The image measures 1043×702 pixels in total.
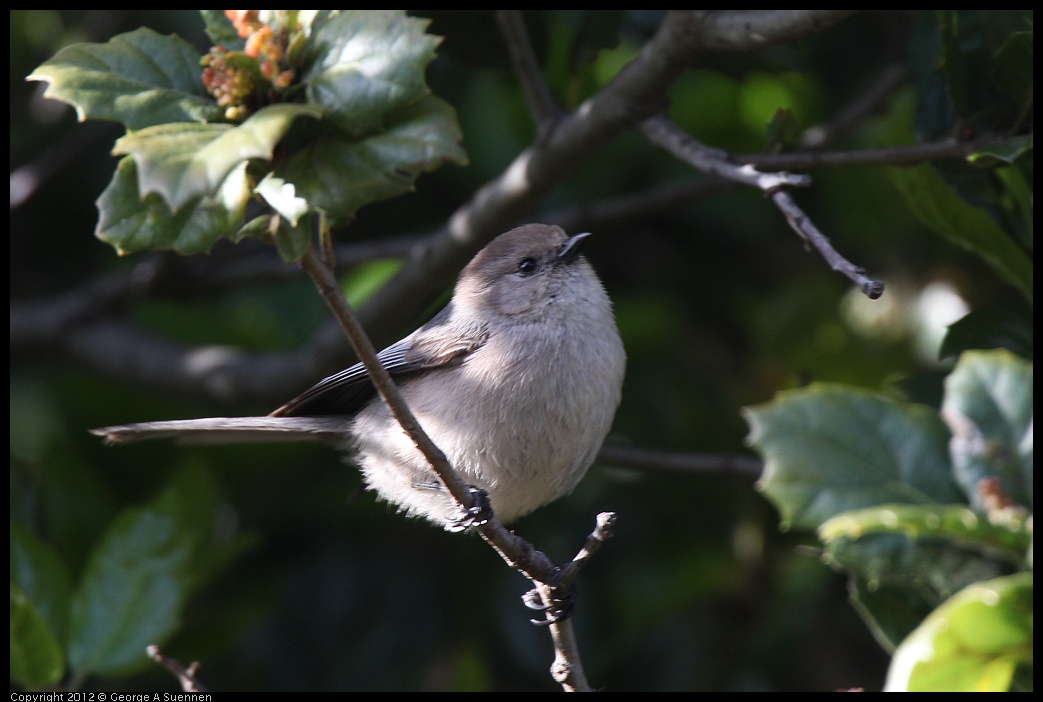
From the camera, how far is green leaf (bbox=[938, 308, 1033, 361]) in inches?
127

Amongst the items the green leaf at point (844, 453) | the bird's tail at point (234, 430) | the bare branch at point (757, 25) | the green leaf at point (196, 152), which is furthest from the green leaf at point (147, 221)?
the green leaf at point (844, 453)

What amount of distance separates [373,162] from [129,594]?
7.43 ft

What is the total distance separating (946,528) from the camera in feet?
8.56

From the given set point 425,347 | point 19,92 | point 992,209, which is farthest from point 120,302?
point 992,209

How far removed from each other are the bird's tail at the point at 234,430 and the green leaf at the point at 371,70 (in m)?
1.11

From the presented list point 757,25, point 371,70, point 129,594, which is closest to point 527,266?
point 757,25

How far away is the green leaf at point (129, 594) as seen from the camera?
361 cm

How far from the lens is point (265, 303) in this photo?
5.24 meters

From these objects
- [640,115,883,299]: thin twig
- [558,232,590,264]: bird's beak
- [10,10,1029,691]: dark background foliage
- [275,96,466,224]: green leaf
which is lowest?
[10,10,1029,691]: dark background foliage

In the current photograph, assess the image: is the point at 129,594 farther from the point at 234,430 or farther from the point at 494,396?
the point at 494,396

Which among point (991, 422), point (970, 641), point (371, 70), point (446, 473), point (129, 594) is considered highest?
point (371, 70)

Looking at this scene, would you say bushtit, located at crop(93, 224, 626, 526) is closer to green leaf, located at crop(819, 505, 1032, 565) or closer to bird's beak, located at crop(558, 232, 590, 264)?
bird's beak, located at crop(558, 232, 590, 264)

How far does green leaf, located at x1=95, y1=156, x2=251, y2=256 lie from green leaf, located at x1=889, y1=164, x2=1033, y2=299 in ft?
6.41

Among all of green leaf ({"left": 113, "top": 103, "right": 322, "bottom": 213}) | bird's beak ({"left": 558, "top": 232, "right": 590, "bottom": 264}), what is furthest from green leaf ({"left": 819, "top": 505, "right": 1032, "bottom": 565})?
green leaf ({"left": 113, "top": 103, "right": 322, "bottom": 213})
